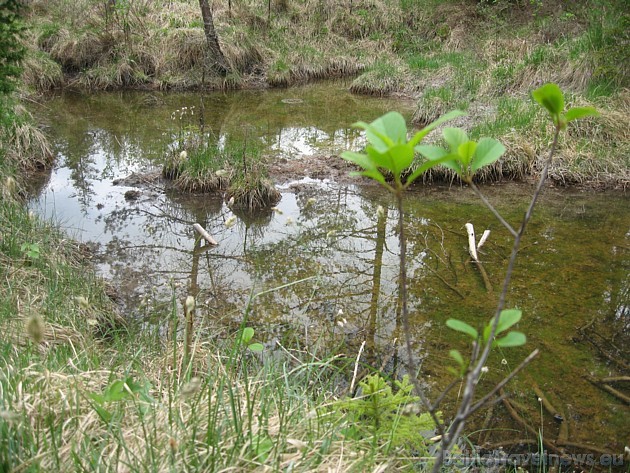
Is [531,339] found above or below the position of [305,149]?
below

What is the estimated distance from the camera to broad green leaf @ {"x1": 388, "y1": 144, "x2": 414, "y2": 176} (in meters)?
0.83

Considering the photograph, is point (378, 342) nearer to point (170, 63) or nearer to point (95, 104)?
point (95, 104)

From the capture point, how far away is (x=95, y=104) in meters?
10.1

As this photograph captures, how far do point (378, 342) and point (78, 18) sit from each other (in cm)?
1254

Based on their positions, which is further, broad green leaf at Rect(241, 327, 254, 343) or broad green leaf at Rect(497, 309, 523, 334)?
broad green leaf at Rect(241, 327, 254, 343)

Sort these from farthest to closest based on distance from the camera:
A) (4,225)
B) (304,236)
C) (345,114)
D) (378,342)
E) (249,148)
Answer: (345,114) < (249,148) < (304,236) < (4,225) < (378,342)

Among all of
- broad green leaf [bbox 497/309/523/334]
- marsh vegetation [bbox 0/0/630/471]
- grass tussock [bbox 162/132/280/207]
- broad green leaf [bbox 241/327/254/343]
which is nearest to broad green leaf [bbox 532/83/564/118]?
marsh vegetation [bbox 0/0/630/471]

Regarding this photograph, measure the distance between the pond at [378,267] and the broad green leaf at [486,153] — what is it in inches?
40.0

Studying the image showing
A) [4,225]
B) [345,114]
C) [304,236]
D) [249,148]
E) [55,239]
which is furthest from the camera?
[345,114]

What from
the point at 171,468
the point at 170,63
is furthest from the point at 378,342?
the point at 170,63

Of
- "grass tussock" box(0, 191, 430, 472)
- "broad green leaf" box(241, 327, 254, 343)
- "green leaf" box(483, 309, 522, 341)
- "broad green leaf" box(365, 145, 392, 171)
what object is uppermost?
"broad green leaf" box(365, 145, 392, 171)

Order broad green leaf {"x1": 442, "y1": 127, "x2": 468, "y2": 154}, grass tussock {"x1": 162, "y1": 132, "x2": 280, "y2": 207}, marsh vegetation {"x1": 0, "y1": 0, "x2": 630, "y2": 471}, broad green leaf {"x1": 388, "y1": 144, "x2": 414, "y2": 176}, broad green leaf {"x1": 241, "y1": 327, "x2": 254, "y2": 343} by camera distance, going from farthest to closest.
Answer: grass tussock {"x1": 162, "y1": 132, "x2": 280, "y2": 207} < broad green leaf {"x1": 241, "y1": 327, "x2": 254, "y2": 343} < marsh vegetation {"x1": 0, "y1": 0, "x2": 630, "y2": 471} < broad green leaf {"x1": 442, "y1": 127, "x2": 468, "y2": 154} < broad green leaf {"x1": 388, "y1": 144, "x2": 414, "y2": 176}

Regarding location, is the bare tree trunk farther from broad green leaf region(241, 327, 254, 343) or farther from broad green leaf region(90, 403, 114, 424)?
broad green leaf region(90, 403, 114, 424)

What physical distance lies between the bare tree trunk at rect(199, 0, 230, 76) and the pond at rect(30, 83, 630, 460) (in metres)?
4.49
